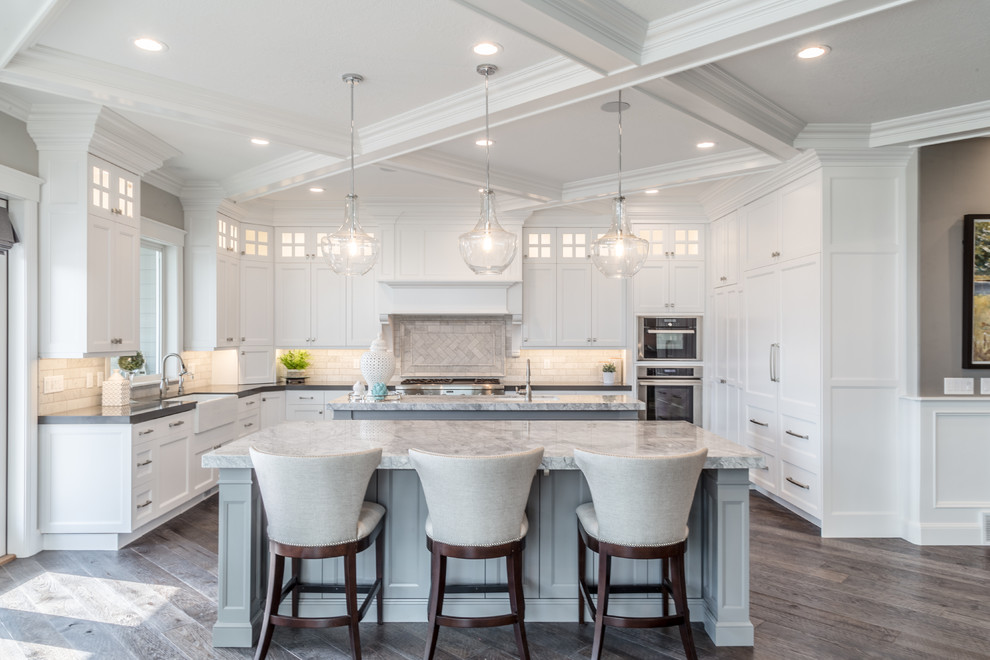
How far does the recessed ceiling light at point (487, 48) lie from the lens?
2832 millimetres

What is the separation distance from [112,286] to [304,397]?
241cm

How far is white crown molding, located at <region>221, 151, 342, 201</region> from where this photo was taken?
14.9 feet

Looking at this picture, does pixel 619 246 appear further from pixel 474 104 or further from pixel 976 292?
pixel 976 292

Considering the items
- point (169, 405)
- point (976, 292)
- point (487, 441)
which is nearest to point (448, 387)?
point (169, 405)

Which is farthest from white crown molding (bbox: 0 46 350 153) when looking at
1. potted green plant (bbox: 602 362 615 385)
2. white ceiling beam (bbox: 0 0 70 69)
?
potted green plant (bbox: 602 362 615 385)

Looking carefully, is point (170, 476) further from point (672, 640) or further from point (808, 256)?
point (808, 256)

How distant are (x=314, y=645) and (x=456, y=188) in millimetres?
4165

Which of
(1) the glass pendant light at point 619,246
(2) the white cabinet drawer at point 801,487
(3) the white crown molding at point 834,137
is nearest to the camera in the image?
(1) the glass pendant light at point 619,246

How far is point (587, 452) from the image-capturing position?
2.30 meters

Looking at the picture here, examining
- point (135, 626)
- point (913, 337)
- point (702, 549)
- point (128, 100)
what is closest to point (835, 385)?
point (913, 337)

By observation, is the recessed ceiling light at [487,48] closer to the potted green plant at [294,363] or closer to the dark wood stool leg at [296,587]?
the dark wood stool leg at [296,587]

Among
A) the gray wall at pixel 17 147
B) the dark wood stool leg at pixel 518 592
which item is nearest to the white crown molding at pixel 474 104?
the gray wall at pixel 17 147

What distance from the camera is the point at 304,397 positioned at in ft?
20.2

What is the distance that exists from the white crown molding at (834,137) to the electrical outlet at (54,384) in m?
5.24
